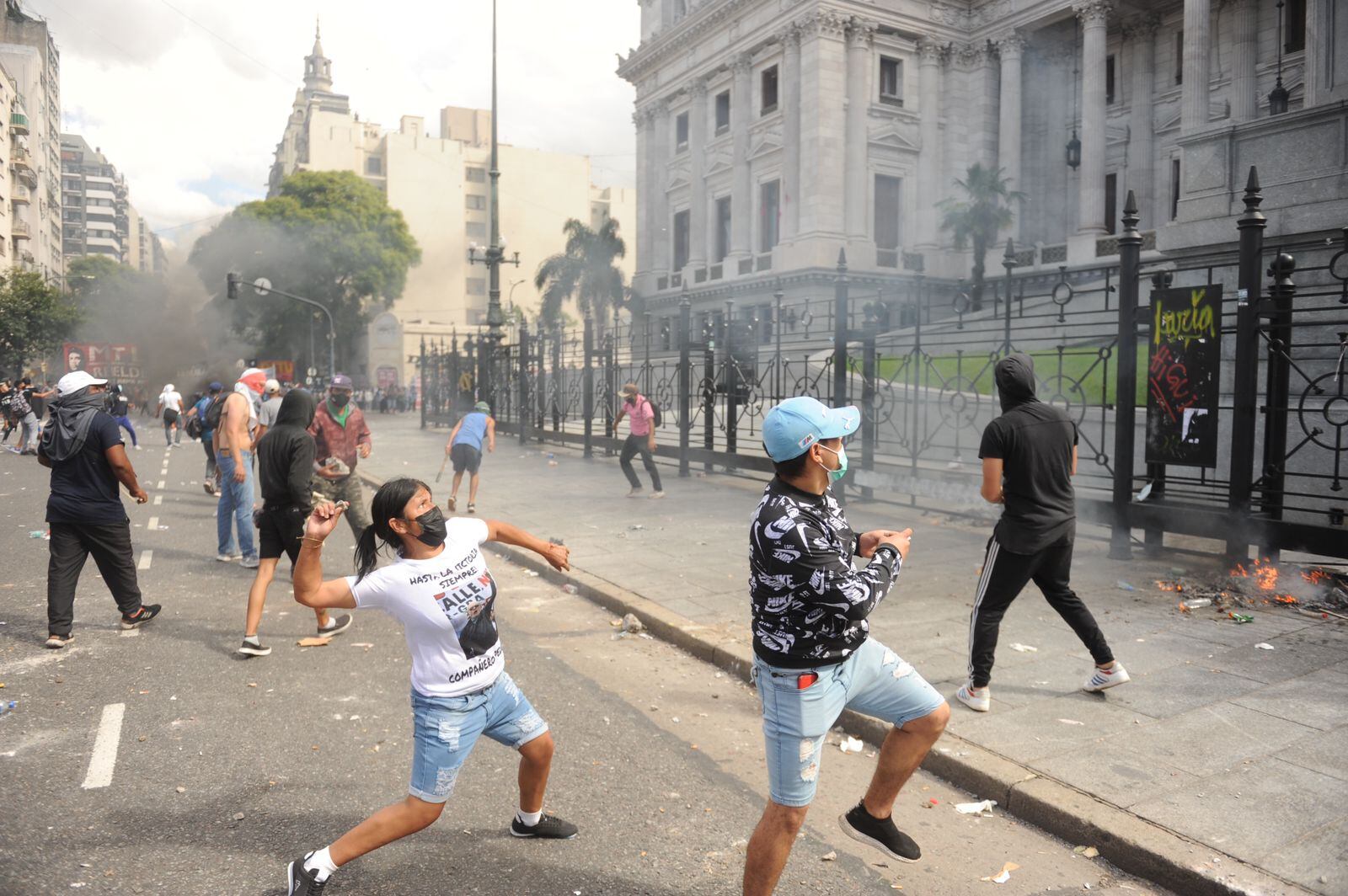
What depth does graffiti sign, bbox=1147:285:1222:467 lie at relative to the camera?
785cm

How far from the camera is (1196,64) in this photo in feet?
97.5

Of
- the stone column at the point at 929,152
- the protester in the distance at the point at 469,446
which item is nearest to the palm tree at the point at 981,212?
the stone column at the point at 929,152

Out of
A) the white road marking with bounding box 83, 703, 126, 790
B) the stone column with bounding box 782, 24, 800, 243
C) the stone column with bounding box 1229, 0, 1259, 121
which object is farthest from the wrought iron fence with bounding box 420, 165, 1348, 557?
the stone column with bounding box 782, 24, 800, 243

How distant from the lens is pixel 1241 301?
7332 mm

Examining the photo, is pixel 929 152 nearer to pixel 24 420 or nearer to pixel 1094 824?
pixel 24 420

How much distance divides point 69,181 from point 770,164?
109791 mm

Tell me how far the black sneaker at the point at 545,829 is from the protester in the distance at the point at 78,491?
13.3ft

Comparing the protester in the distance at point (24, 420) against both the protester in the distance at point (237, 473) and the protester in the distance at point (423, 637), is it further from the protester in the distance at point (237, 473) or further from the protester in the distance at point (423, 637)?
the protester in the distance at point (423, 637)

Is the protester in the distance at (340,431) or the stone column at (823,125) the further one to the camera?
the stone column at (823,125)

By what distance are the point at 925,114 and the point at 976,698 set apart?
4135cm

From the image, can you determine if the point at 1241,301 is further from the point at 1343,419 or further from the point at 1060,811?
the point at 1060,811

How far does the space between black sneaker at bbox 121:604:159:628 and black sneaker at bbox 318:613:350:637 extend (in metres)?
1.27

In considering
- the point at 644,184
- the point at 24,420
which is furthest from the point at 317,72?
the point at 24,420

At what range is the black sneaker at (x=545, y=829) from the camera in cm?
356
